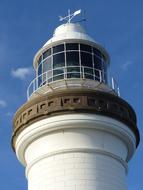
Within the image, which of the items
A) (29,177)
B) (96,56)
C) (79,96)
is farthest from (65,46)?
(29,177)

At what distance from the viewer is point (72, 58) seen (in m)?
14.6

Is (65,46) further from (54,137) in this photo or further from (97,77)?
(54,137)

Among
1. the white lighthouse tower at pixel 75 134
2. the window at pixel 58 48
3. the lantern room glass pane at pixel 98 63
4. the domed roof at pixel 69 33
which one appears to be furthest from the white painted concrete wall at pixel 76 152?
the domed roof at pixel 69 33

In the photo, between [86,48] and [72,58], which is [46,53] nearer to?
[72,58]

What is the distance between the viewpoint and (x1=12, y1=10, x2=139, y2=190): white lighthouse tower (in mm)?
12711

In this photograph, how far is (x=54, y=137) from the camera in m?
13.1

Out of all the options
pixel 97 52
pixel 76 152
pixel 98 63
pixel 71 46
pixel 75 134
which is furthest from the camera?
pixel 97 52

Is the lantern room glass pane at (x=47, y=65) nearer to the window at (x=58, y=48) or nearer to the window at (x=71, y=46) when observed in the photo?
the window at (x=58, y=48)

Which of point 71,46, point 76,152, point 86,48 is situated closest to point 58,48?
point 71,46

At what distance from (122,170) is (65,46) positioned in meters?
3.63

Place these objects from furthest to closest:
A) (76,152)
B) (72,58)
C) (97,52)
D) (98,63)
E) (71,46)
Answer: (97,52) < (98,63) < (71,46) < (72,58) < (76,152)

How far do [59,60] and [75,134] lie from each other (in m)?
2.42

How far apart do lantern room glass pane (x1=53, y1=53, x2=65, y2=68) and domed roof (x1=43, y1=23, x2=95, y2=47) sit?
437mm

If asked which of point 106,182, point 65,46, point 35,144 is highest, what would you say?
point 65,46
